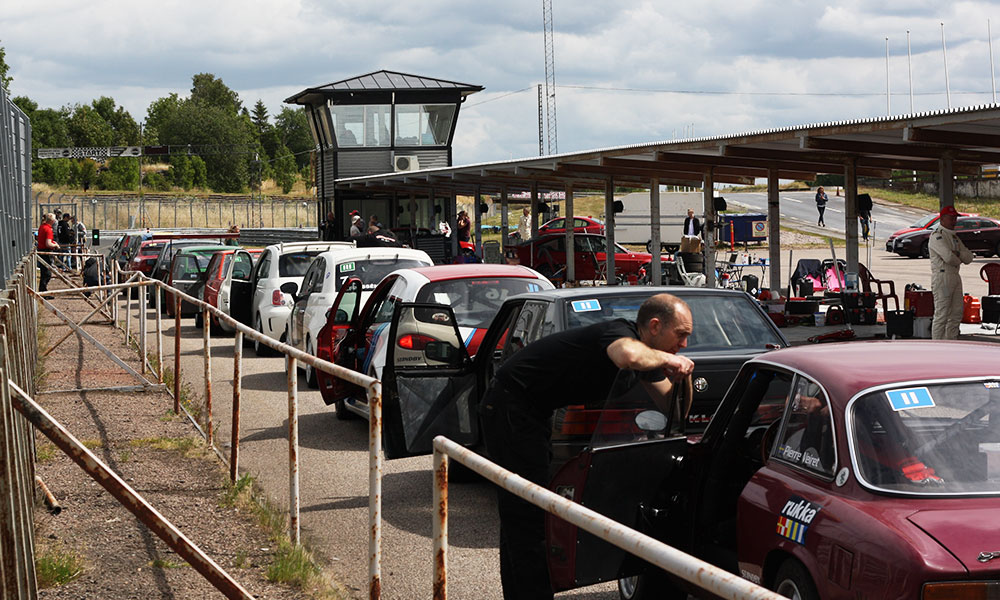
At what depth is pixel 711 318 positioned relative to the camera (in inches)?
331

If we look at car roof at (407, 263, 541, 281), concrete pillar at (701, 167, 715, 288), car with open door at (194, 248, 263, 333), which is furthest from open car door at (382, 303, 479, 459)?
concrete pillar at (701, 167, 715, 288)

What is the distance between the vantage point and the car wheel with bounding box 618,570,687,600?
5504 millimetres

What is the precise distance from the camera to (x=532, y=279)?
1145cm

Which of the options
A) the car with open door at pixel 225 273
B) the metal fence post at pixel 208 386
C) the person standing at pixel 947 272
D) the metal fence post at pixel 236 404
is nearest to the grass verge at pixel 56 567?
the metal fence post at pixel 236 404

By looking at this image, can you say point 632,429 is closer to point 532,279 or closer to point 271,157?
point 532,279

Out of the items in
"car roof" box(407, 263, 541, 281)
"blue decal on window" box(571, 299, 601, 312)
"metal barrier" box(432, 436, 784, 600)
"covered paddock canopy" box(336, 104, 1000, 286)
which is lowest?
"metal barrier" box(432, 436, 784, 600)

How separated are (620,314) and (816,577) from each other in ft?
13.3

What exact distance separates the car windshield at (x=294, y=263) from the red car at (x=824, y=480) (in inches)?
561

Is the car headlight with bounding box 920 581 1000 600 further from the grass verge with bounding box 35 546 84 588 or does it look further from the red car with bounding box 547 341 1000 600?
the grass verge with bounding box 35 546 84 588

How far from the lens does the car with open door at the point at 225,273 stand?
914 inches

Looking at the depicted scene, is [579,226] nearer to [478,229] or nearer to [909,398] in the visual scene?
[478,229]

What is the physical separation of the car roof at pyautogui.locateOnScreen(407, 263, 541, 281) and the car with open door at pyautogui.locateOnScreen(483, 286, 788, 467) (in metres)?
2.38

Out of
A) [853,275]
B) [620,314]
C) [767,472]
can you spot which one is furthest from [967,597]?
[853,275]

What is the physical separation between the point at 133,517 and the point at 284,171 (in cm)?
15378
